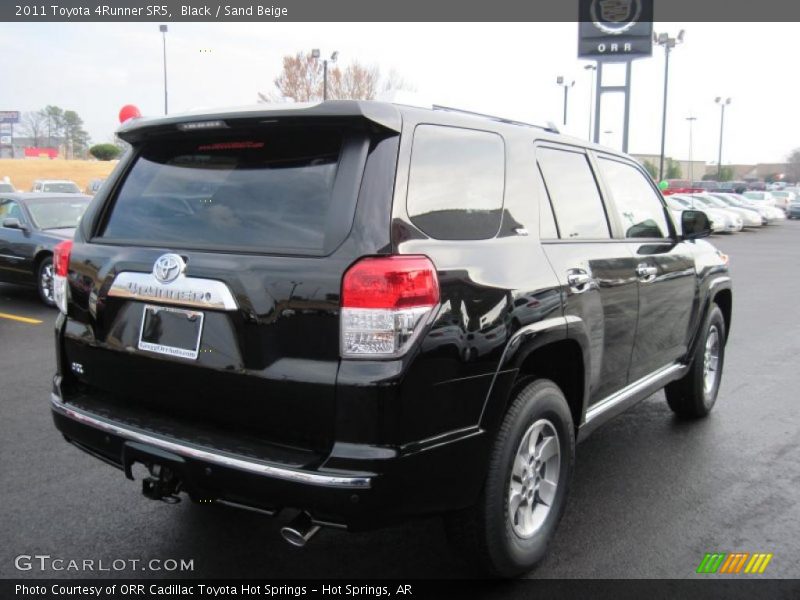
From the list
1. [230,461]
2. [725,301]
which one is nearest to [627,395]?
[725,301]

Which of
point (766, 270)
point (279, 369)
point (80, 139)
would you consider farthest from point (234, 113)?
point (80, 139)

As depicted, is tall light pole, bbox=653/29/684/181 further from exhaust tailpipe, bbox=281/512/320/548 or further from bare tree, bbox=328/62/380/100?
exhaust tailpipe, bbox=281/512/320/548

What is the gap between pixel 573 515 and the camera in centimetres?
368

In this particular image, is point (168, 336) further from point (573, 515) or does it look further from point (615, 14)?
point (615, 14)

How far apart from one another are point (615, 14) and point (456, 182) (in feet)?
84.7

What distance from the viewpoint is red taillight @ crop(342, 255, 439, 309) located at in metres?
2.39

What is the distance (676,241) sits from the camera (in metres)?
4.65

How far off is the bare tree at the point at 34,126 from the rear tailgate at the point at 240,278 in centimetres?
10862

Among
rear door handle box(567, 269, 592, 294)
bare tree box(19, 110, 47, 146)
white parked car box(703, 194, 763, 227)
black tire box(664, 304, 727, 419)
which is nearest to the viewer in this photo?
rear door handle box(567, 269, 592, 294)

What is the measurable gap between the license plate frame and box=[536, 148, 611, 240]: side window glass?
1.72 metres

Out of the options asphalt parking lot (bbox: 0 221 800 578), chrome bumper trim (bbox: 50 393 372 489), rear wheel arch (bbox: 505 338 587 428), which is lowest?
asphalt parking lot (bbox: 0 221 800 578)

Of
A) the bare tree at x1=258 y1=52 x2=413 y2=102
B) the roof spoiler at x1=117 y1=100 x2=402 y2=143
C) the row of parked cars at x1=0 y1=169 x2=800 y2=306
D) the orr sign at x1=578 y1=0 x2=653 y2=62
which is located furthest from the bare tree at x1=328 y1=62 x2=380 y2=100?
the roof spoiler at x1=117 y1=100 x2=402 y2=143

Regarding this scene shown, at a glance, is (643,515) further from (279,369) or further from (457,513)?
(279,369)

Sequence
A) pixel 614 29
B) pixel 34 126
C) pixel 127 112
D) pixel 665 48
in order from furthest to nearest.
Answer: pixel 34 126 → pixel 665 48 → pixel 614 29 → pixel 127 112
